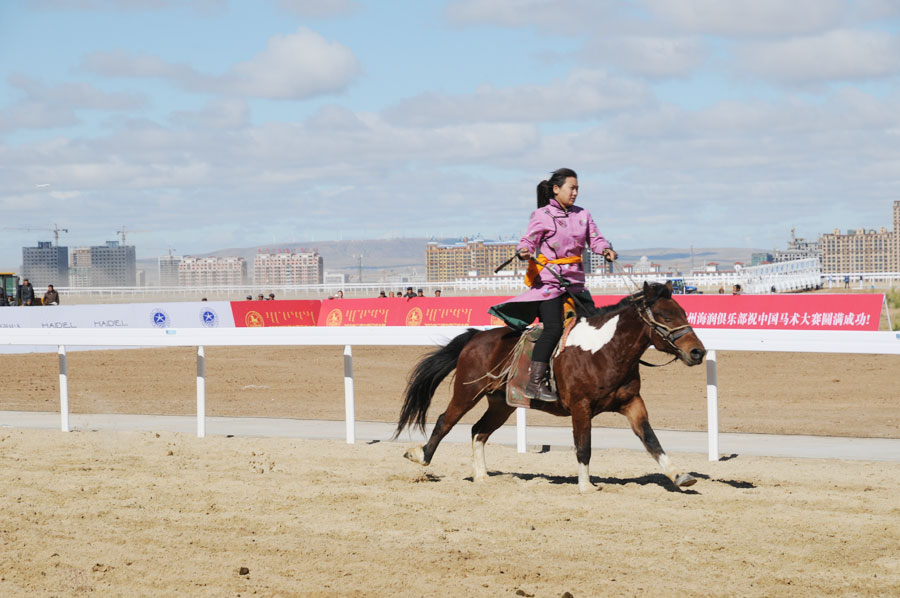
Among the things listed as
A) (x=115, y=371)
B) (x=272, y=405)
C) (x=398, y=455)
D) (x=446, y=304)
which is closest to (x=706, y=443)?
(x=398, y=455)

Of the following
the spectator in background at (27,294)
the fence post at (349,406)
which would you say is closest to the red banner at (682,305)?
the spectator in background at (27,294)

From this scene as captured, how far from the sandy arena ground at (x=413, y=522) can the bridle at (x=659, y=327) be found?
1.06 meters

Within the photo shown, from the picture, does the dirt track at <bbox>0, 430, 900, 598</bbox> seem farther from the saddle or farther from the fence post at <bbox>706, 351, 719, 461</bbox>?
the saddle

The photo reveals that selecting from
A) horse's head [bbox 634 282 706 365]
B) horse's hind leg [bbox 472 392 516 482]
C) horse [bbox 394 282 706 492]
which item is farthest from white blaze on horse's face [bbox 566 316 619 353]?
horse's hind leg [bbox 472 392 516 482]

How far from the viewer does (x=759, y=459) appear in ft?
29.8

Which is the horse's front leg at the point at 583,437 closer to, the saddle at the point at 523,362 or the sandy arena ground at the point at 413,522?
the sandy arena ground at the point at 413,522

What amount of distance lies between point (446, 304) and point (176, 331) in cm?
2171

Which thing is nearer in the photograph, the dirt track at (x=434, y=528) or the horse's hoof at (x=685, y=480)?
the dirt track at (x=434, y=528)

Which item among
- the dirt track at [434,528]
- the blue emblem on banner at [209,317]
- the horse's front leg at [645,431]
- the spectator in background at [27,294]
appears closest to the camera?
the dirt track at [434,528]

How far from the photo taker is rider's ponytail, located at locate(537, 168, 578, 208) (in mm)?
7617

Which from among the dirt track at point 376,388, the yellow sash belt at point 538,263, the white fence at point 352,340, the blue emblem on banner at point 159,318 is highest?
the yellow sash belt at point 538,263

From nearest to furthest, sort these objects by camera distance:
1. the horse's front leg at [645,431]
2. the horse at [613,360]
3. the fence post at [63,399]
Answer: the horse at [613,360], the horse's front leg at [645,431], the fence post at [63,399]

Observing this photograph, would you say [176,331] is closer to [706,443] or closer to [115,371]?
[706,443]

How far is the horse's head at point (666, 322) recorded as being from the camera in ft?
23.0
